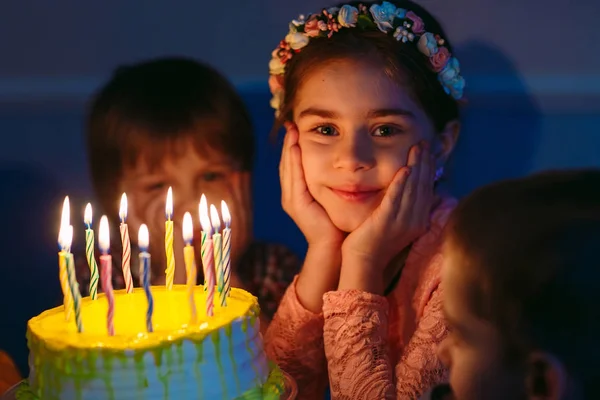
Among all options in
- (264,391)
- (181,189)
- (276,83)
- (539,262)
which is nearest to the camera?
(539,262)

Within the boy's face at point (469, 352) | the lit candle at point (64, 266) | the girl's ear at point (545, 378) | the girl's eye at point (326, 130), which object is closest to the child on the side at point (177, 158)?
the girl's eye at point (326, 130)

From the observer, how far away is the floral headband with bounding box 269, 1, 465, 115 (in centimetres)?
180

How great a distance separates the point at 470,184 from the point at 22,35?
55.0 inches

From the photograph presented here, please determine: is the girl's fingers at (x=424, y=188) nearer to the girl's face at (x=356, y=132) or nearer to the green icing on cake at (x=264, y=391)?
the girl's face at (x=356, y=132)

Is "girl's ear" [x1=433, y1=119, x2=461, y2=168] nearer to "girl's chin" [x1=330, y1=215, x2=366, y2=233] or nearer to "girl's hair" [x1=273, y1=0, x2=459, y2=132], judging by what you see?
"girl's hair" [x1=273, y1=0, x2=459, y2=132]

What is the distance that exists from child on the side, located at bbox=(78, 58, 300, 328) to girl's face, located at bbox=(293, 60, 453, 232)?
37cm

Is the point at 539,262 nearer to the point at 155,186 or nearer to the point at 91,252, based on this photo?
the point at 91,252

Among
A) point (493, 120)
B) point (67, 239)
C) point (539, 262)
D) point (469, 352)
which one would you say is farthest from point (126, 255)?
point (493, 120)

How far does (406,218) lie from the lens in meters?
1.83

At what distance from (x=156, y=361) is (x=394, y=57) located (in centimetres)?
97

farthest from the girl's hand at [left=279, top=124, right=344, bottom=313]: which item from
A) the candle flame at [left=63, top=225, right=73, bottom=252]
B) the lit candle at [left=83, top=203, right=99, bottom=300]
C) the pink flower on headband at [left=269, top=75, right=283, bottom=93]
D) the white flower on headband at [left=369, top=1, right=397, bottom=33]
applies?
the candle flame at [left=63, top=225, right=73, bottom=252]

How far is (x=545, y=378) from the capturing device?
114 centimetres

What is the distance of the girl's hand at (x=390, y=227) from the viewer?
1.79 m

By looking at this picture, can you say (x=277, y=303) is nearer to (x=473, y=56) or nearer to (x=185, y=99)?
(x=185, y=99)
